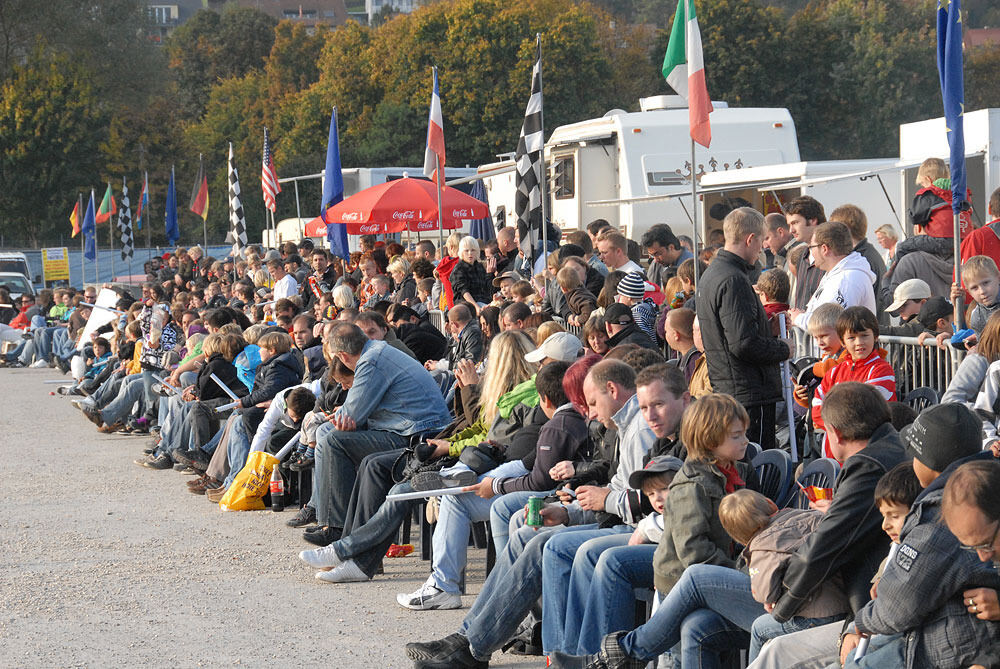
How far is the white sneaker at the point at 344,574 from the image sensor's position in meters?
7.61

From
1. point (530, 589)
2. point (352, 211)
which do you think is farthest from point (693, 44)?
point (352, 211)

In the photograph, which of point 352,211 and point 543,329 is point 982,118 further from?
point 543,329

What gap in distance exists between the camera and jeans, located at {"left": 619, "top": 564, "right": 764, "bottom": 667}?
186 inches

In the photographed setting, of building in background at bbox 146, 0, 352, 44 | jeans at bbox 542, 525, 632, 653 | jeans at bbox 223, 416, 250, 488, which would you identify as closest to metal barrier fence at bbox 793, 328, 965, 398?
jeans at bbox 542, 525, 632, 653

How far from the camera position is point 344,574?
7.62 meters

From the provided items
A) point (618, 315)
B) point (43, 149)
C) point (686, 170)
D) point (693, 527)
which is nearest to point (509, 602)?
point (693, 527)

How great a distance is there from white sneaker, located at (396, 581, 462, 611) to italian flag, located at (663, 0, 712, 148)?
3.32m

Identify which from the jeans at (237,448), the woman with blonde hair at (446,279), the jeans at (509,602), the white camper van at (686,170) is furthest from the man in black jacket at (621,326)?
the white camper van at (686,170)

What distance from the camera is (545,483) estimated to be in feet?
21.1

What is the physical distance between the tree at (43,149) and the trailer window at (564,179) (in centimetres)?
3506

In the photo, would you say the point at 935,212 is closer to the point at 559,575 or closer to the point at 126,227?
the point at 559,575

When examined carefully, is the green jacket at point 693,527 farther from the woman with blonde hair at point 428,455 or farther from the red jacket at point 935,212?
the red jacket at point 935,212

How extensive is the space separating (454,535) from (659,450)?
65.5 inches

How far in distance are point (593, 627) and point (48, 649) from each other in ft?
9.05
